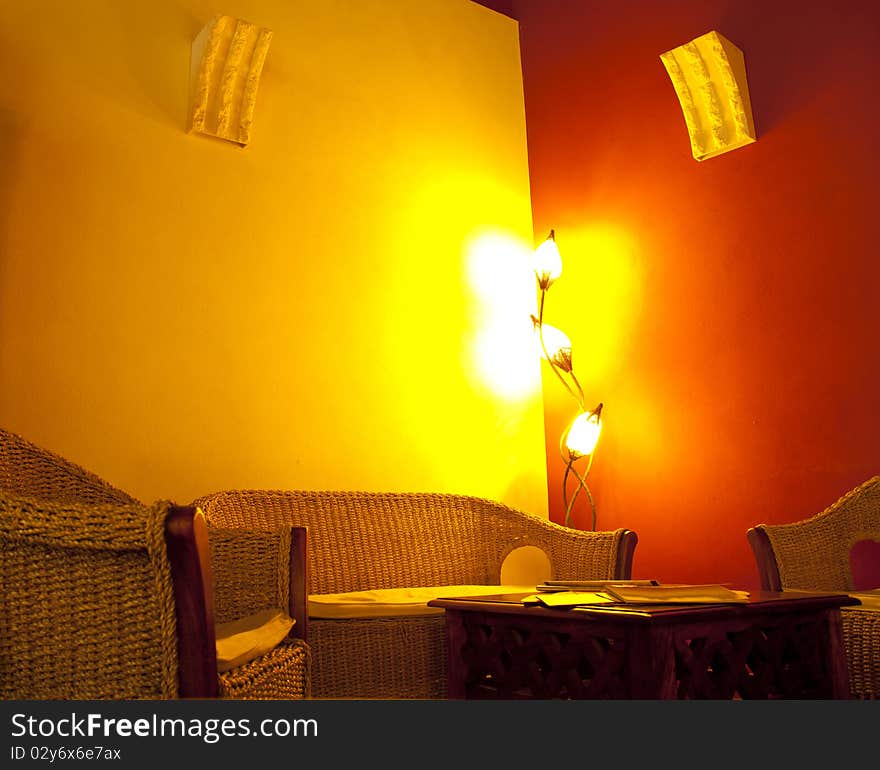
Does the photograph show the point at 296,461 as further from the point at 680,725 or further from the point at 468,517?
the point at 680,725

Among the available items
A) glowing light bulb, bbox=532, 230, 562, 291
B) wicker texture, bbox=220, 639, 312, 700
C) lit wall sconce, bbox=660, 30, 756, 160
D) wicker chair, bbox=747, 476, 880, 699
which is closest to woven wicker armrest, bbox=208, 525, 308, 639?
wicker texture, bbox=220, 639, 312, 700

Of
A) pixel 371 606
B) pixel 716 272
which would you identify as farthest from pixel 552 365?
pixel 371 606

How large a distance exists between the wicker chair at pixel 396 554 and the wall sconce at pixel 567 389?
539mm

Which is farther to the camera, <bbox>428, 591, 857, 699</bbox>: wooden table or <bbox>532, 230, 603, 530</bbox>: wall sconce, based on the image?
<bbox>532, 230, 603, 530</bbox>: wall sconce

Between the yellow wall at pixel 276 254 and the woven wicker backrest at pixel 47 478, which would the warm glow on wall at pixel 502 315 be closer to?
the yellow wall at pixel 276 254

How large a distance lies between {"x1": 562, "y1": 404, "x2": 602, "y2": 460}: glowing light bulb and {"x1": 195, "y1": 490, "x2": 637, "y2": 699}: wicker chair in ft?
1.72

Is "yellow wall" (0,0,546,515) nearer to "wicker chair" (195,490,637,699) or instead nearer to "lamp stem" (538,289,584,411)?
"lamp stem" (538,289,584,411)

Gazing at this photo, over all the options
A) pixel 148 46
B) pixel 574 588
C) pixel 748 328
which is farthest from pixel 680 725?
pixel 148 46

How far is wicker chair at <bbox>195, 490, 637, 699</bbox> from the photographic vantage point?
2.58 metres

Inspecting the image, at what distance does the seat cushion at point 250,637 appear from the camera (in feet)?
4.55

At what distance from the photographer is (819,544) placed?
2.77 meters

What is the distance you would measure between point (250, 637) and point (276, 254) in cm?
218

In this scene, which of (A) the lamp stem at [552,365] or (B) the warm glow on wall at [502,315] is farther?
(B) the warm glow on wall at [502,315]

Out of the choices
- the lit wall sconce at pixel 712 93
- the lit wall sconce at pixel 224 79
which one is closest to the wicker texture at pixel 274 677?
the lit wall sconce at pixel 224 79
